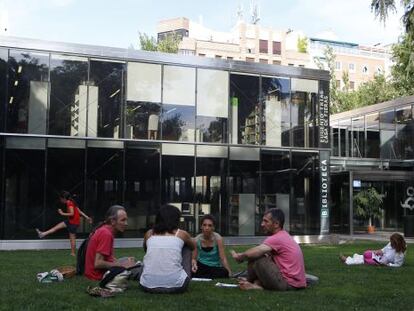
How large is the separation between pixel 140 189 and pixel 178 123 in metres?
2.59

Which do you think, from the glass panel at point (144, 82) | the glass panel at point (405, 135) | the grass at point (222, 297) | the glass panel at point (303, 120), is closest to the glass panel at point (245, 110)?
the glass panel at point (303, 120)

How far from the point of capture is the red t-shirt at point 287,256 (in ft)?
24.5

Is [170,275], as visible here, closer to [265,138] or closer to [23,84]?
[23,84]

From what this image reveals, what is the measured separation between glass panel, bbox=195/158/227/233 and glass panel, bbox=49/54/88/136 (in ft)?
13.6

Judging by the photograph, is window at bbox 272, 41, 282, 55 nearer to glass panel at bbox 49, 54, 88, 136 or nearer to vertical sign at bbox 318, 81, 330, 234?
vertical sign at bbox 318, 81, 330, 234

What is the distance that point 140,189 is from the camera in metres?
18.8

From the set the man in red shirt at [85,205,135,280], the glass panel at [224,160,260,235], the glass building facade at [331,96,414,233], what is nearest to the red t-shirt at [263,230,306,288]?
the man in red shirt at [85,205,135,280]

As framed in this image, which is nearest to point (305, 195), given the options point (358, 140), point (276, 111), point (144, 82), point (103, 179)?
point (276, 111)

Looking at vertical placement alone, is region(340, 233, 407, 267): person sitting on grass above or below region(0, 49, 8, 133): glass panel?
below

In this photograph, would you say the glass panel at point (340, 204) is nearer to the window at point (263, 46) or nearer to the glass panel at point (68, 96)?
the glass panel at point (68, 96)

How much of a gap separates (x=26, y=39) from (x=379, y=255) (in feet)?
40.3

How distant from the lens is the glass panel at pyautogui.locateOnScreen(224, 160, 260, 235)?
19953 mm

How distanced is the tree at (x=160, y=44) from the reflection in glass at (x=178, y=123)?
74.0ft

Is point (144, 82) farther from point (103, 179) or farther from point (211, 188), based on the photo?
point (211, 188)
